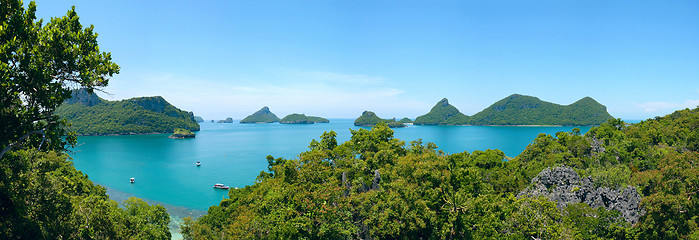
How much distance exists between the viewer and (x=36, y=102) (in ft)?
32.8

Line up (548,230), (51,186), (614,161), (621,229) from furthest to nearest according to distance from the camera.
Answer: (614,161), (621,229), (548,230), (51,186)

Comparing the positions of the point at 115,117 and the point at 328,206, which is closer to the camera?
the point at 328,206

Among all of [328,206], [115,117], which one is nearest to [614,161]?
[328,206]

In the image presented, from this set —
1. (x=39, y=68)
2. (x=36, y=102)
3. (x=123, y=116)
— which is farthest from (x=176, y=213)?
(x=123, y=116)

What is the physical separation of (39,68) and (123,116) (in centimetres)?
19053

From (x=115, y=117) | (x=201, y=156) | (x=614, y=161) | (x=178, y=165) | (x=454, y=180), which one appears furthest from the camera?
(x=115, y=117)

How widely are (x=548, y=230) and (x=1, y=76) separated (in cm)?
2443

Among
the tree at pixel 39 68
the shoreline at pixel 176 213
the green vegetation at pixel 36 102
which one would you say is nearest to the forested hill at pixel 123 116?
the shoreline at pixel 176 213

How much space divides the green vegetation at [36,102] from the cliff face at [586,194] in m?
26.4

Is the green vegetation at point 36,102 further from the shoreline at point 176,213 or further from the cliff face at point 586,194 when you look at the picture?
the cliff face at point 586,194

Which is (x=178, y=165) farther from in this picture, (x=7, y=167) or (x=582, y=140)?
(x=582, y=140)

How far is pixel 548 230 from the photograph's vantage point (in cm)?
1744

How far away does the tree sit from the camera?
892 centimetres

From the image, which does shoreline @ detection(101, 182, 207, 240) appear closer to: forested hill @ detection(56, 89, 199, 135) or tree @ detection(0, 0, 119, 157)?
tree @ detection(0, 0, 119, 157)
